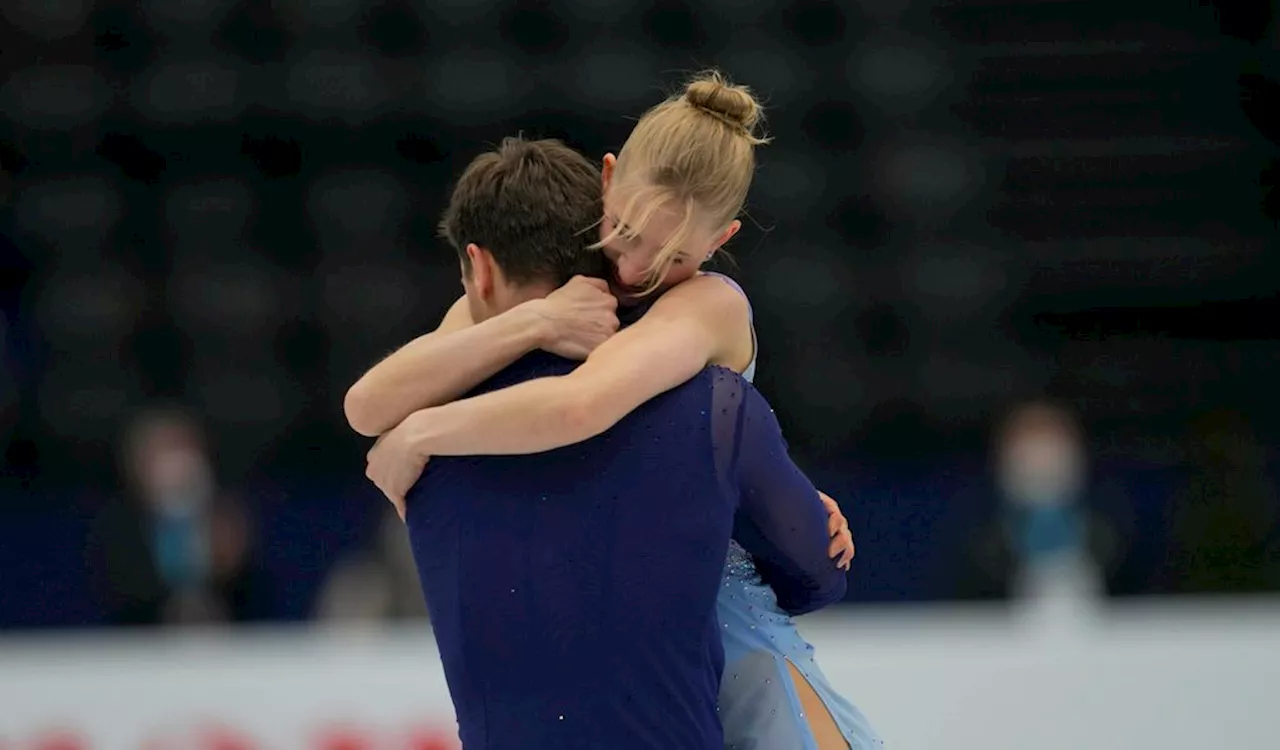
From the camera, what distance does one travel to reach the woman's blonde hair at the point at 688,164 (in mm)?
1840

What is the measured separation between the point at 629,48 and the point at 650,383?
21.6 ft

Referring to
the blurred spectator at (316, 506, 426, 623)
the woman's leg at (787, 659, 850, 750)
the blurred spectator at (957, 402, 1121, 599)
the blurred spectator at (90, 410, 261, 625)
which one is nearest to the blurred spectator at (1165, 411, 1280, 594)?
the blurred spectator at (957, 402, 1121, 599)

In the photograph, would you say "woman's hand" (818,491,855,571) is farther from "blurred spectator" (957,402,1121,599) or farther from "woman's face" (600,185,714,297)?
"blurred spectator" (957,402,1121,599)

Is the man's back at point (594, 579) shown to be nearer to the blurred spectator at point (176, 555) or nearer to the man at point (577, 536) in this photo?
the man at point (577, 536)

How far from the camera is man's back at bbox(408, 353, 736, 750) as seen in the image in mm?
1814

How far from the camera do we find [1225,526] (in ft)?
20.0

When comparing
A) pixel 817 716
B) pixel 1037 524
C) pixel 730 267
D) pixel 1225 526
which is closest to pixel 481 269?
pixel 817 716

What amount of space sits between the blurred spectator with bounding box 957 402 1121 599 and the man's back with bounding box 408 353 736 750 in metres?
4.07

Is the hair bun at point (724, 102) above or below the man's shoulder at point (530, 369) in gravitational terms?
above

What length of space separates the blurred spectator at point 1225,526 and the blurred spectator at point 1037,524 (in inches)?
10.4

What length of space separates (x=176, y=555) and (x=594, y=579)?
4901 millimetres

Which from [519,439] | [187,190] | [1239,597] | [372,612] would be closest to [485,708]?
[519,439]

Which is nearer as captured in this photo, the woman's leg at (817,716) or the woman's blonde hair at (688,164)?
the woman's blonde hair at (688,164)

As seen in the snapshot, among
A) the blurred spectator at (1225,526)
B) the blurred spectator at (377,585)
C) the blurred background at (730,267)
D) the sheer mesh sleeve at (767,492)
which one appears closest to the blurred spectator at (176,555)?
the blurred background at (730,267)
